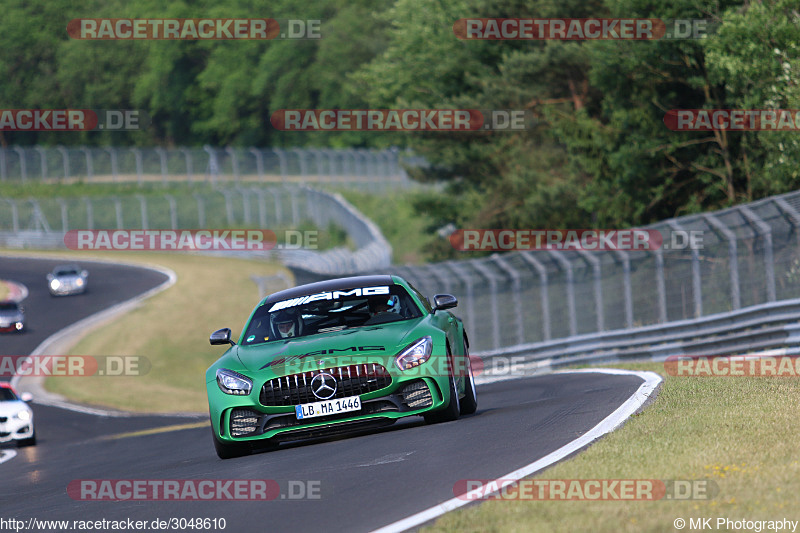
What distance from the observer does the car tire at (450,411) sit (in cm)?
1013

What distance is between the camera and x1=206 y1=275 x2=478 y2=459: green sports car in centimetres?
968

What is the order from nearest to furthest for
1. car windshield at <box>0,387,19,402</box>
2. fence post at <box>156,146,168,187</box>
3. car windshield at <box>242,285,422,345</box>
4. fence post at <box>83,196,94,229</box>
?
car windshield at <box>242,285,422,345</box> < car windshield at <box>0,387,19,402</box> < fence post at <box>83,196,94,229</box> < fence post at <box>156,146,168,187</box>

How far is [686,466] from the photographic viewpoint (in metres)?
6.96

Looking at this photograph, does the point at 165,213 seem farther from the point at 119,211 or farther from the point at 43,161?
the point at 43,161

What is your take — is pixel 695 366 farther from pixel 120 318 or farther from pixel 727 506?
pixel 120 318

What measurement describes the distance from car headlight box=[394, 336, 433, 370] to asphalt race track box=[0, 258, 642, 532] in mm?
576

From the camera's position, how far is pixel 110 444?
18.2 metres

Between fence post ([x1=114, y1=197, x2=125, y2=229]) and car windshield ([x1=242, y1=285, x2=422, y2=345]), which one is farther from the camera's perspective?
fence post ([x1=114, y1=197, x2=125, y2=229])

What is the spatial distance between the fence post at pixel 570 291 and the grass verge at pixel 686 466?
10.5 metres

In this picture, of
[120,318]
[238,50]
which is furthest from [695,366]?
[238,50]

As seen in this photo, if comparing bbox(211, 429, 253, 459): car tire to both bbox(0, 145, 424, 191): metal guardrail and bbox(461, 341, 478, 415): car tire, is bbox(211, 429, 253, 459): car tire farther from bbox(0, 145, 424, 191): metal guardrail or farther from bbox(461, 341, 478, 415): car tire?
bbox(0, 145, 424, 191): metal guardrail

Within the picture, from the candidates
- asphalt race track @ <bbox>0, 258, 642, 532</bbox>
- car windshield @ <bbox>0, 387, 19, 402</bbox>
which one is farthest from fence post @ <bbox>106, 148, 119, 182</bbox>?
asphalt race track @ <bbox>0, 258, 642, 532</bbox>

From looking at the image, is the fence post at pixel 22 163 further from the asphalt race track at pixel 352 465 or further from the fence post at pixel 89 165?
the asphalt race track at pixel 352 465

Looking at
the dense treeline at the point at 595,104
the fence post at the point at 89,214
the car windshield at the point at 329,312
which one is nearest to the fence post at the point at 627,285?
the dense treeline at the point at 595,104
